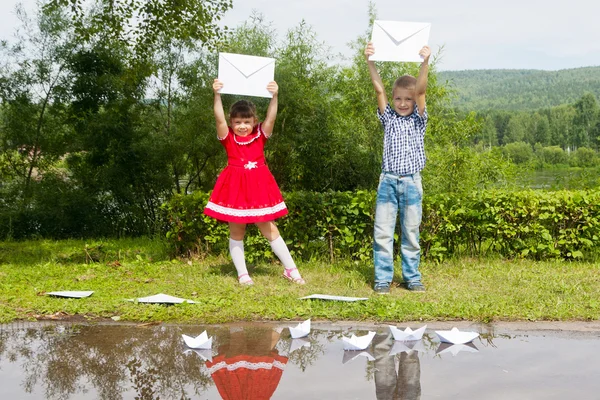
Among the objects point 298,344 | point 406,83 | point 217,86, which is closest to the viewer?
point 298,344

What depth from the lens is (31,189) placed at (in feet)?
44.8

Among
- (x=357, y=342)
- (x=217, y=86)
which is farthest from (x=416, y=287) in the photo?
(x=217, y=86)

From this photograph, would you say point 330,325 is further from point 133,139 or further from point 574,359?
point 133,139

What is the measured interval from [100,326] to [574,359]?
3.01 metres

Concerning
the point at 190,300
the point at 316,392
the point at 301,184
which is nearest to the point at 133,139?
the point at 301,184

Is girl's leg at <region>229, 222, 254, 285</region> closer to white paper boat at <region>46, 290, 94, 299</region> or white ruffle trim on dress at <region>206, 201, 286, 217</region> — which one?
white ruffle trim on dress at <region>206, 201, 286, 217</region>

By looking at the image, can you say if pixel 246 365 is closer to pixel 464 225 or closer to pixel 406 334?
pixel 406 334

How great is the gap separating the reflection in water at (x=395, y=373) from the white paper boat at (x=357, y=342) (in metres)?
0.06

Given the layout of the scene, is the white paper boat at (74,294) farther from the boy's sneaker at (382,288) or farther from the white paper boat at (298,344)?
the boy's sneaker at (382,288)

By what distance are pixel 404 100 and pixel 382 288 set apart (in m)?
1.58

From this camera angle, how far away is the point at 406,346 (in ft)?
13.4

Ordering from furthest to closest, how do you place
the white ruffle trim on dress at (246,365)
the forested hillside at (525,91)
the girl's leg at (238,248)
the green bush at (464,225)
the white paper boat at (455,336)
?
1. the forested hillside at (525,91)
2. the green bush at (464,225)
3. the girl's leg at (238,248)
4. the white paper boat at (455,336)
5. the white ruffle trim on dress at (246,365)

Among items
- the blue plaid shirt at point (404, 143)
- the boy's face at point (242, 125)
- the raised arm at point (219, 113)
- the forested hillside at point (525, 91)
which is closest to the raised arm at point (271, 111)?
the boy's face at point (242, 125)

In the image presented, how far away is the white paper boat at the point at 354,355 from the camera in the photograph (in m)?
3.85
